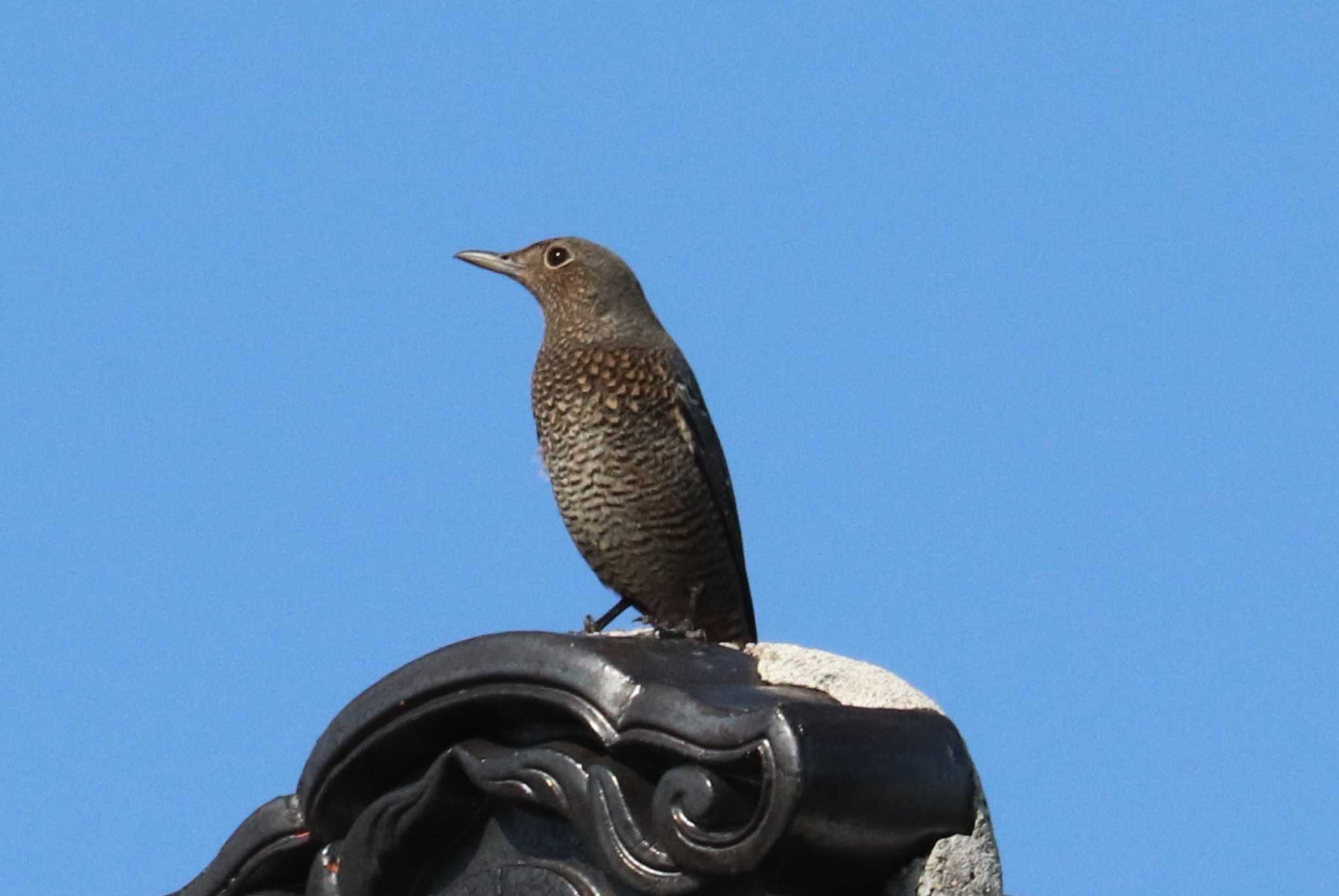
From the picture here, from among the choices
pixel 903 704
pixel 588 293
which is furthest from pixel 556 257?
pixel 903 704

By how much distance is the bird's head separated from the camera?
255 inches

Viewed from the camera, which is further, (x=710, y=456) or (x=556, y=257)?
(x=556, y=257)

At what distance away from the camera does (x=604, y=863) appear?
11.2ft

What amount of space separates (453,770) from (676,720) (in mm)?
614

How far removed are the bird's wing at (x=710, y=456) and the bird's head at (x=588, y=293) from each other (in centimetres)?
21

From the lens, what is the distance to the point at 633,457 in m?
6.21

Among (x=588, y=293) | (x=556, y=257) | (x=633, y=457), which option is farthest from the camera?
(x=556, y=257)

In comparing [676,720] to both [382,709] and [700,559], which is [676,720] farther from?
[700,559]

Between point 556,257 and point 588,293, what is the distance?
0.76 ft

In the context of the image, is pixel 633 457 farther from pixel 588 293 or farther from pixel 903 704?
pixel 903 704

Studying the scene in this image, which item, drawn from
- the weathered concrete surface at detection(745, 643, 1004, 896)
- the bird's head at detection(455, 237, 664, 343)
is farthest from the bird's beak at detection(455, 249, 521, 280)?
the weathered concrete surface at detection(745, 643, 1004, 896)

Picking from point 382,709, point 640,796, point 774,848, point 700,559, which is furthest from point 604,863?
point 700,559

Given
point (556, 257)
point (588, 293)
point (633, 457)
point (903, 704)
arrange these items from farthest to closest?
point (556, 257) → point (588, 293) → point (633, 457) → point (903, 704)

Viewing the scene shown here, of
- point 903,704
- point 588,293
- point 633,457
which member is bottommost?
point 903,704
